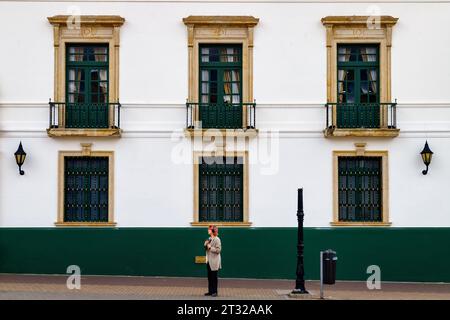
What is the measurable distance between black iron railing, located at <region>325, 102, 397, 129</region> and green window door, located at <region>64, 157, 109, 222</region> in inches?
235

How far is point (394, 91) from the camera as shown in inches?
1006

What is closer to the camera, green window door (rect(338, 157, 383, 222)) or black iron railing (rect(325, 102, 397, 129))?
black iron railing (rect(325, 102, 397, 129))

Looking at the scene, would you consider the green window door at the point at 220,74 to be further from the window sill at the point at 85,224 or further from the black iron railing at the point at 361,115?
the window sill at the point at 85,224

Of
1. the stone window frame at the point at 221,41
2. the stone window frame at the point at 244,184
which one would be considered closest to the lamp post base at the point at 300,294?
the stone window frame at the point at 244,184

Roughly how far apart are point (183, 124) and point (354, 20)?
5.15 metres

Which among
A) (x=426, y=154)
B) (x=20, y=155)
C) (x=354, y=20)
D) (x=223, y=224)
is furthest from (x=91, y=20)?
(x=426, y=154)

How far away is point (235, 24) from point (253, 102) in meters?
2.05

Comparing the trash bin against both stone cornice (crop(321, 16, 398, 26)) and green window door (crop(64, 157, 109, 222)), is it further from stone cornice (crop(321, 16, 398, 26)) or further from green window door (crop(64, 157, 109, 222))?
stone cornice (crop(321, 16, 398, 26))

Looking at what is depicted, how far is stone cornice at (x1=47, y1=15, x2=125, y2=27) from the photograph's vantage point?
25375 millimetres

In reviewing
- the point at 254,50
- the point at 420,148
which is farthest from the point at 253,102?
the point at 420,148

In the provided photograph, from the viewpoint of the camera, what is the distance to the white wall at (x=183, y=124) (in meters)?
25.5

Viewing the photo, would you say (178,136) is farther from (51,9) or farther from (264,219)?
(51,9)

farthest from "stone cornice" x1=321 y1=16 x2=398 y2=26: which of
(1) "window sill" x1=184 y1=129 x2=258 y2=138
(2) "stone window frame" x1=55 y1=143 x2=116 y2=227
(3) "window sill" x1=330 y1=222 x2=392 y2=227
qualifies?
(2) "stone window frame" x1=55 y1=143 x2=116 y2=227

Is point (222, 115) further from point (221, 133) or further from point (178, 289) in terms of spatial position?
point (178, 289)
